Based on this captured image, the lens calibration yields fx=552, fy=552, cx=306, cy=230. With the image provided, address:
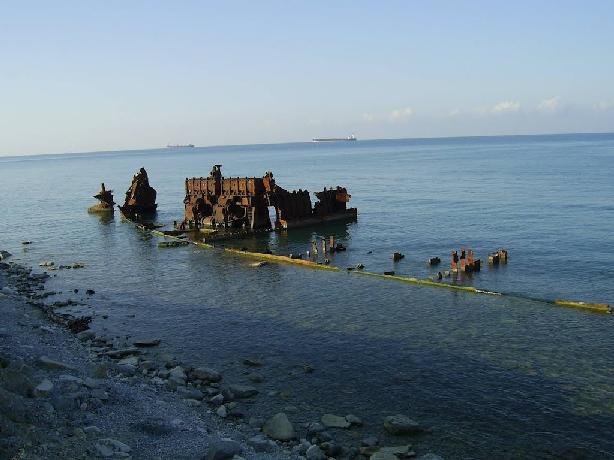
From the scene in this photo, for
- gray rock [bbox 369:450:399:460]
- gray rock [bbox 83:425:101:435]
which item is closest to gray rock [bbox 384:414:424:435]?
gray rock [bbox 369:450:399:460]

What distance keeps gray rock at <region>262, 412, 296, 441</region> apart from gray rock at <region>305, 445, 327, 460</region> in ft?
4.56

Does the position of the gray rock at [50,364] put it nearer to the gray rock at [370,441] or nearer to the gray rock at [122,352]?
the gray rock at [122,352]

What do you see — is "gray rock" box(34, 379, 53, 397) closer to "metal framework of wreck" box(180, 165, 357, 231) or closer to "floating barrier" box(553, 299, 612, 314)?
"floating barrier" box(553, 299, 612, 314)

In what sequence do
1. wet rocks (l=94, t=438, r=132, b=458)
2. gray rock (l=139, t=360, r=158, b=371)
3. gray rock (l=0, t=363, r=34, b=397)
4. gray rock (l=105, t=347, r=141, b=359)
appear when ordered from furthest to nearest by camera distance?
gray rock (l=105, t=347, r=141, b=359) → gray rock (l=139, t=360, r=158, b=371) → gray rock (l=0, t=363, r=34, b=397) → wet rocks (l=94, t=438, r=132, b=458)

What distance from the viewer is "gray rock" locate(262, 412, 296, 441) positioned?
1923 cm

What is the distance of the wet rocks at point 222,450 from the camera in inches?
610

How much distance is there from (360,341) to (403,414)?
8.39 m

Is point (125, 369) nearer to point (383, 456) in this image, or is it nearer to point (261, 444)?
point (261, 444)

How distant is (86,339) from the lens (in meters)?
29.4

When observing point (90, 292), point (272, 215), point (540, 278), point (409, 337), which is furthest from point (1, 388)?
point (272, 215)

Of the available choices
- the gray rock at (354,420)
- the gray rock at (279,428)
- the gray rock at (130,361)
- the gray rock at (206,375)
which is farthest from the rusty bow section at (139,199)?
the gray rock at (354,420)

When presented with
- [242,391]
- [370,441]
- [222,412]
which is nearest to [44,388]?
[222,412]

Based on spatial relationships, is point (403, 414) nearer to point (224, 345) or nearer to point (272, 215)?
point (224, 345)

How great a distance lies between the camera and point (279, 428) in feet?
64.4
